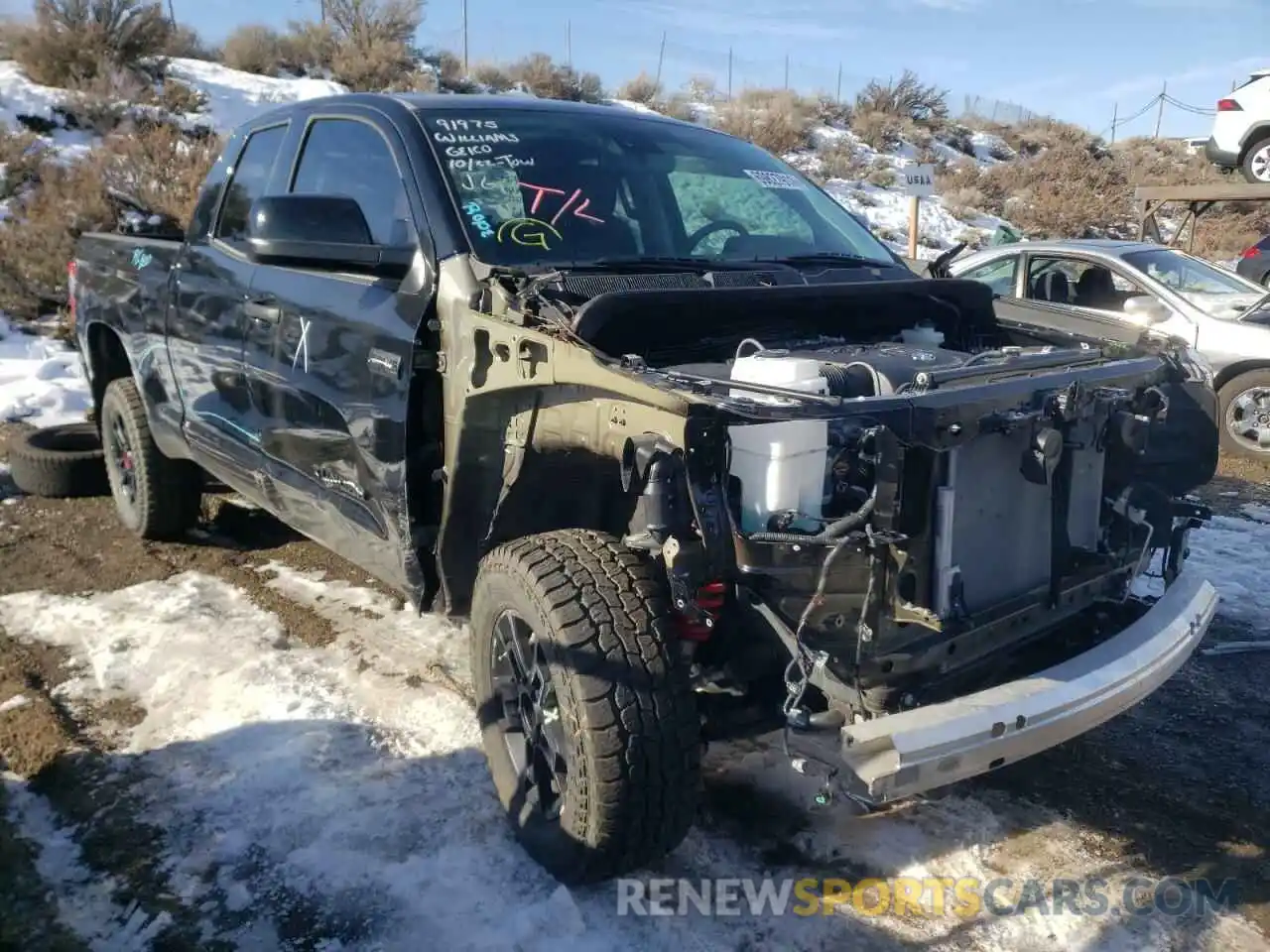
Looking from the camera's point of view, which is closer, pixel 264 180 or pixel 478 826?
pixel 478 826

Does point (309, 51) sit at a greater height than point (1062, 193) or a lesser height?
greater

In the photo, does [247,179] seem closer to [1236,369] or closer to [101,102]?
[1236,369]

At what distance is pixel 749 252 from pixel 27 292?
31.6ft

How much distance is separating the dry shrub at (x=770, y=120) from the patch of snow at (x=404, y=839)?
66.7ft

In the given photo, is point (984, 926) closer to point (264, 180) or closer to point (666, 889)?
point (666, 889)

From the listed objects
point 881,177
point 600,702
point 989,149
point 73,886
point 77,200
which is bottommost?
point 73,886

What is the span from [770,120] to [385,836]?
968 inches

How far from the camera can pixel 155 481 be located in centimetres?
531

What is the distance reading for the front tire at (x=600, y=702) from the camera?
2.47 meters

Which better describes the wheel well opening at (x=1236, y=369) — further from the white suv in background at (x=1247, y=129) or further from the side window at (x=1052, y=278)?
the white suv in background at (x=1247, y=129)

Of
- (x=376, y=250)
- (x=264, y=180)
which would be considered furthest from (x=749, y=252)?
(x=264, y=180)

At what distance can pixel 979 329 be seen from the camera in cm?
376

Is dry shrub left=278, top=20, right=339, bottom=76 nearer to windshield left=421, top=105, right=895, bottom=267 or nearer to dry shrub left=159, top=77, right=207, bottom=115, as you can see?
dry shrub left=159, top=77, right=207, bottom=115

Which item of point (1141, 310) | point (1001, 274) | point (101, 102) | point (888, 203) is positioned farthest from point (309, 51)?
point (1141, 310)
